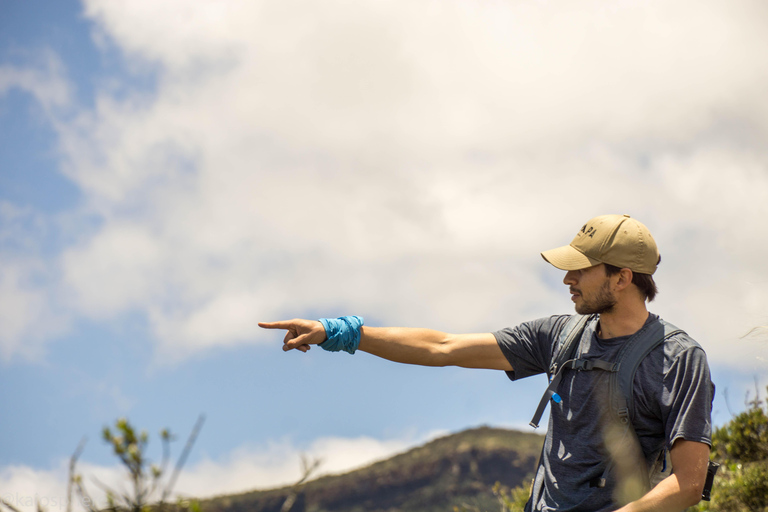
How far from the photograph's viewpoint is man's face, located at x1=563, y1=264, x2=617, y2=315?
395cm

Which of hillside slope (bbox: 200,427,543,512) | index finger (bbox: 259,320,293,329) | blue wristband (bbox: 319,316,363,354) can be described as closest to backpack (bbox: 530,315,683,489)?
blue wristband (bbox: 319,316,363,354)

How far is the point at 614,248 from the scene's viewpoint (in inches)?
156

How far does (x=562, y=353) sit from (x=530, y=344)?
0.36 m

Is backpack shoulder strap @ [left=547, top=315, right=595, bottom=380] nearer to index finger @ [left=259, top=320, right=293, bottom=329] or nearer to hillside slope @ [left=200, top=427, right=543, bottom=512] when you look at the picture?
index finger @ [left=259, top=320, right=293, bottom=329]

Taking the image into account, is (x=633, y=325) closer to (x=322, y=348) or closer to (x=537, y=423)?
(x=537, y=423)

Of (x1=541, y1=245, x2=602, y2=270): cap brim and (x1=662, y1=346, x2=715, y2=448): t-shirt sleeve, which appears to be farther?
(x1=541, y1=245, x2=602, y2=270): cap brim

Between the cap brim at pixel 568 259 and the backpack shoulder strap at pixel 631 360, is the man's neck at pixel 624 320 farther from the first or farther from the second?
the cap brim at pixel 568 259

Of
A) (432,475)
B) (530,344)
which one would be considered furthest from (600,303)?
(432,475)

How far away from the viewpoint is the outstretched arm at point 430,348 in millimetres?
4488

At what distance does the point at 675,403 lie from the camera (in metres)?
3.50

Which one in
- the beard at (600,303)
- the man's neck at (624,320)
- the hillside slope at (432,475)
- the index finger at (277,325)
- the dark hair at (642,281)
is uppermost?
the hillside slope at (432,475)

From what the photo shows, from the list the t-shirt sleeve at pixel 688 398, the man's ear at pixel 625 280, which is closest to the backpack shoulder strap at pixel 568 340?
the man's ear at pixel 625 280

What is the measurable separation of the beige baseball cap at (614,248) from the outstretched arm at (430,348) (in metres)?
0.80

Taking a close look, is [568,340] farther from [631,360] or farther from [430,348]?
[430,348]
